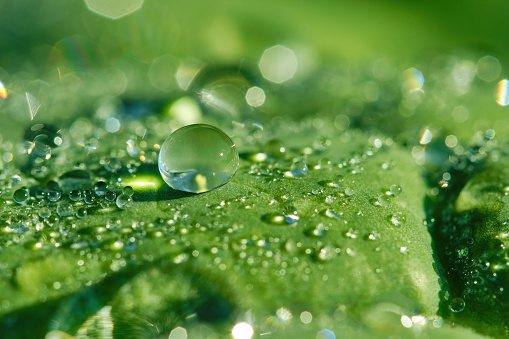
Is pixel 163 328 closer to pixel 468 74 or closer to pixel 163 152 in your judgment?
pixel 163 152

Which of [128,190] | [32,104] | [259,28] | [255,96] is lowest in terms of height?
[32,104]

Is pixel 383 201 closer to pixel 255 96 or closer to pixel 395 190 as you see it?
pixel 395 190

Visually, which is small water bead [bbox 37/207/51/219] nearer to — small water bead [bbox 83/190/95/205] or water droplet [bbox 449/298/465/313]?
small water bead [bbox 83/190/95/205]

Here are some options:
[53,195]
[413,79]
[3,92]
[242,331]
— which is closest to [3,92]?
[3,92]

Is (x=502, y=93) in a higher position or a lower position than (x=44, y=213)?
higher

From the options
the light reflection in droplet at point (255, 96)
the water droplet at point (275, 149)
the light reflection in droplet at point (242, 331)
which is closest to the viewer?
the light reflection in droplet at point (242, 331)

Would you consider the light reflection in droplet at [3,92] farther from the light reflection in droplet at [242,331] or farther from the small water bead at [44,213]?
the light reflection in droplet at [242,331]

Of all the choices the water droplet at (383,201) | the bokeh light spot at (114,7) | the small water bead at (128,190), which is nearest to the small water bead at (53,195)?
the small water bead at (128,190)
